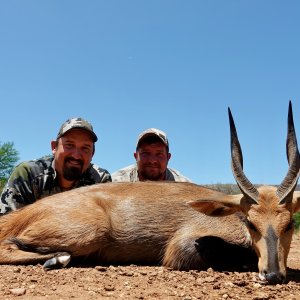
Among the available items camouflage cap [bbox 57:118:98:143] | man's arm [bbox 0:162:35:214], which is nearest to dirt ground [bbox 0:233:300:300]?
man's arm [bbox 0:162:35:214]

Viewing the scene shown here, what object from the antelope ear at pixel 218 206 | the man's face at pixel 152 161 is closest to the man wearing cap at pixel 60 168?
the man's face at pixel 152 161

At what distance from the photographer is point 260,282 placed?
4879 millimetres

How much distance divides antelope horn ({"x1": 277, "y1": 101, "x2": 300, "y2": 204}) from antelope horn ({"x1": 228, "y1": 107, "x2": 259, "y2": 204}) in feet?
0.97

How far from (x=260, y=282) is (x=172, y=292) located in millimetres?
1026

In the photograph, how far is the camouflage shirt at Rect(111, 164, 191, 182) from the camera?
10323 mm

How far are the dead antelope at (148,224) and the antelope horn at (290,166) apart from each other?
0.04ft

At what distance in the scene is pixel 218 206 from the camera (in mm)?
5996

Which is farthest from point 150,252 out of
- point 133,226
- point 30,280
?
point 30,280

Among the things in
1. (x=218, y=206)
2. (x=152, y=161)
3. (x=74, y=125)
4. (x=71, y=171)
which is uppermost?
(x=74, y=125)

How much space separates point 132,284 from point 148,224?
150cm

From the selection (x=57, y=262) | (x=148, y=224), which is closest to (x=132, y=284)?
(x=57, y=262)

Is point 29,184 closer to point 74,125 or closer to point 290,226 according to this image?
point 74,125

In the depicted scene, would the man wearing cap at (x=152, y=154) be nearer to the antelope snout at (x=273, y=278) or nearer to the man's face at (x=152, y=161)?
the man's face at (x=152, y=161)

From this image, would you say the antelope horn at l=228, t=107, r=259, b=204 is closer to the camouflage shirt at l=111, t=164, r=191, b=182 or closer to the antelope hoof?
the antelope hoof
